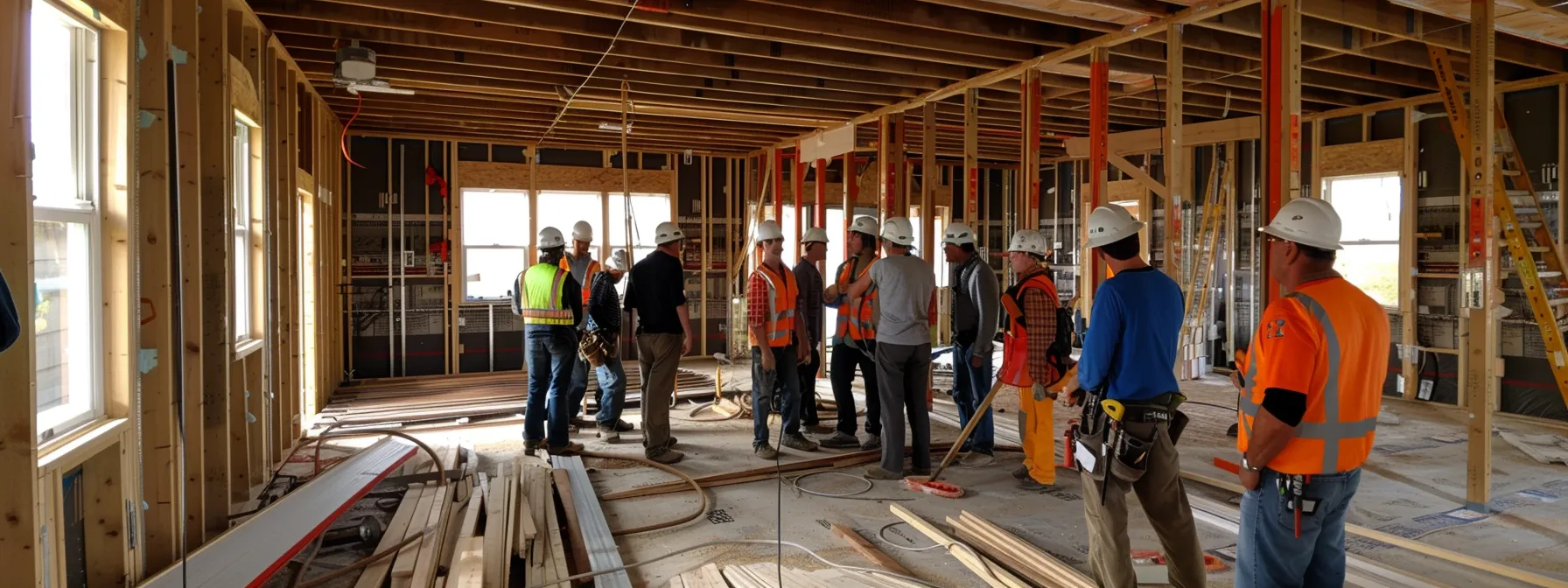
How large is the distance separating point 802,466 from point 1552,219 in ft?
24.3

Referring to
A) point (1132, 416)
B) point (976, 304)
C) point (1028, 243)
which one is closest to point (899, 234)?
point (976, 304)

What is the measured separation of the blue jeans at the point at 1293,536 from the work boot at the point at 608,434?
16.2 ft

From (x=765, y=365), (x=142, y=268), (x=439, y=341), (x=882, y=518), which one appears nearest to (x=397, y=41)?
(x=142, y=268)

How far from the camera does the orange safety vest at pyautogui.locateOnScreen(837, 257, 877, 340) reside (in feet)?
20.6

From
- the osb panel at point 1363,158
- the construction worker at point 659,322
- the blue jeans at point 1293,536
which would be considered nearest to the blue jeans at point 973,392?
the construction worker at point 659,322

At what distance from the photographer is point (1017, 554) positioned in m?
3.91

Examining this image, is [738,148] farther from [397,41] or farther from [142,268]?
[142,268]

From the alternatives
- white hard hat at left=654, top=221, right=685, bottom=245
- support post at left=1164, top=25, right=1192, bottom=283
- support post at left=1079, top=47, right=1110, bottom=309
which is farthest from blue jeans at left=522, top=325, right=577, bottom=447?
support post at left=1164, top=25, right=1192, bottom=283

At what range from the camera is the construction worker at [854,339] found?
6.28 m

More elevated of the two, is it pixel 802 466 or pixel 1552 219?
pixel 1552 219

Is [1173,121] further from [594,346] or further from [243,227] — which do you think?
[243,227]

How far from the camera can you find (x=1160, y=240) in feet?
38.6

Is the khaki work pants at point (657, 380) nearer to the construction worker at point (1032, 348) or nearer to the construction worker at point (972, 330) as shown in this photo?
the construction worker at point (972, 330)

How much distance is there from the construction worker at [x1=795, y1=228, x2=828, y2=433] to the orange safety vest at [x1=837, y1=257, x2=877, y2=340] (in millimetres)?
299
